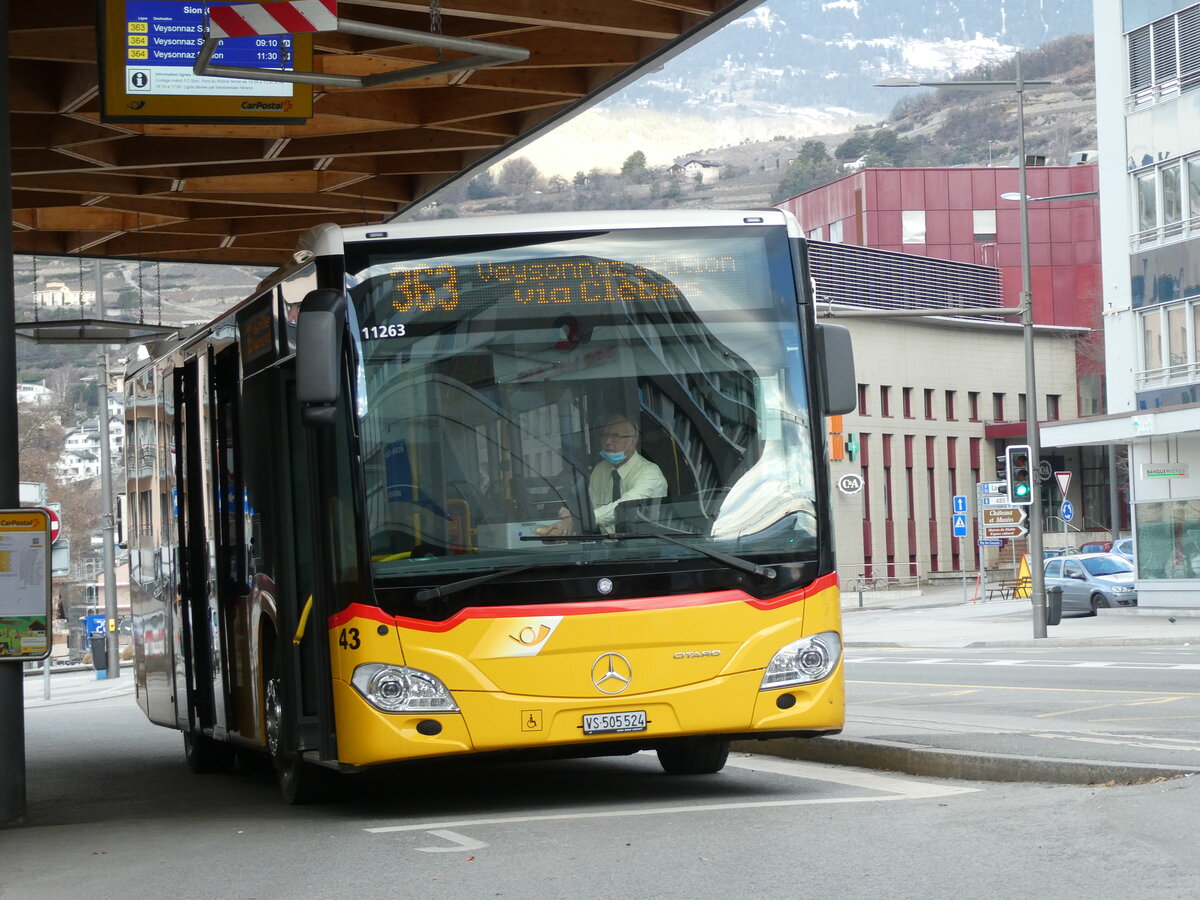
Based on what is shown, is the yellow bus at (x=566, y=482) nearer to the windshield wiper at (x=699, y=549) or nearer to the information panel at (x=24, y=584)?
the windshield wiper at (x=699, y=549)

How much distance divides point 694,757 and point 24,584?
4.36m

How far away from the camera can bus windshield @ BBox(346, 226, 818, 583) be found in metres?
10.1

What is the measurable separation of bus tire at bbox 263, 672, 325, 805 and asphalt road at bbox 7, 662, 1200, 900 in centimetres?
14

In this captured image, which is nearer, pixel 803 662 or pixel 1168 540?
pixel 803 662

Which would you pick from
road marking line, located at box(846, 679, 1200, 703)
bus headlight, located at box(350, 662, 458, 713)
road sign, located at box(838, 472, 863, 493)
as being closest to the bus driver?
bus headlight, located at box(350, 662, 458, 713)

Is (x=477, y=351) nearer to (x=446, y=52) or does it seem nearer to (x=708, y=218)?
(x=708, y=218)

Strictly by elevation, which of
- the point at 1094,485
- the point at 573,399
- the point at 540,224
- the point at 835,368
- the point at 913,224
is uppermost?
the point at 913,224

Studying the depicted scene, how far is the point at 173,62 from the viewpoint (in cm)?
1299

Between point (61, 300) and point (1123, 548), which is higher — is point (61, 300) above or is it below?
above

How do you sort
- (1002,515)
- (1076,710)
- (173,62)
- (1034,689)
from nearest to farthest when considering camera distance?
(173,62), (1076,710), (1034,689), (1002,515)

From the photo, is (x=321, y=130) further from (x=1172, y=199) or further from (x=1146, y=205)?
(x=1146, y=205)

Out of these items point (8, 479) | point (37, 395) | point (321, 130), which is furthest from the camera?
point (37, 395)

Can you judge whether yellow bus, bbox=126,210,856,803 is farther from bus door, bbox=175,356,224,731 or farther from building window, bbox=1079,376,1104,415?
building window, bbox=1079,376,1104,415

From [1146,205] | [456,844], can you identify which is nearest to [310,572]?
[456,844]
